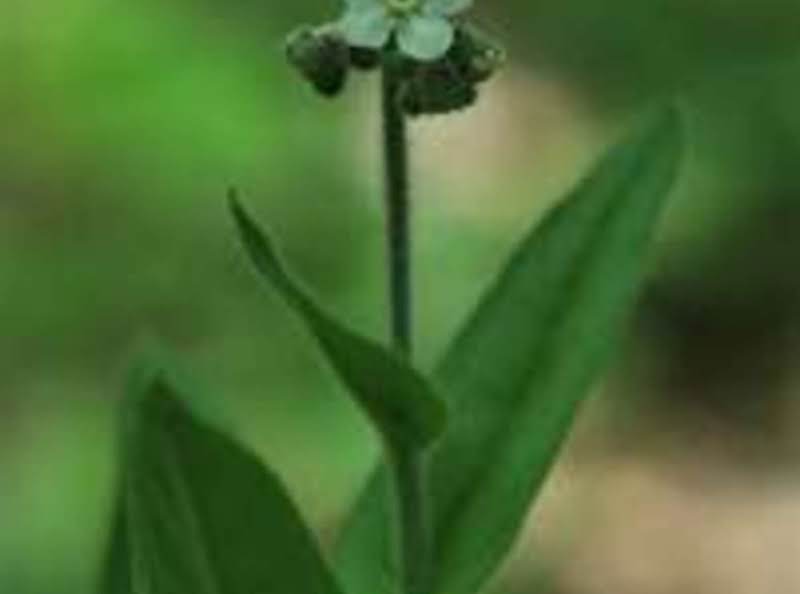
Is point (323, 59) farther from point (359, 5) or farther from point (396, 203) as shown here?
point (396, 203)

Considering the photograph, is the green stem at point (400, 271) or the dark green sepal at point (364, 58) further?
the dark green sepal at point (364, 58)

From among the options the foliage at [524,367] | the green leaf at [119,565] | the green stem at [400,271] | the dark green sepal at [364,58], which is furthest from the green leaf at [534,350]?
the dark green sepal at [364,58]

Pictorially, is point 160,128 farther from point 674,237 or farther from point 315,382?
point 674,237

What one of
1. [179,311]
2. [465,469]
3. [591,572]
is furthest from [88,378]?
[465,469]

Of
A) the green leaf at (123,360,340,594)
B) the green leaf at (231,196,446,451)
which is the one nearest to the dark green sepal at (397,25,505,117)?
the green leaf at (231,196,446,451)

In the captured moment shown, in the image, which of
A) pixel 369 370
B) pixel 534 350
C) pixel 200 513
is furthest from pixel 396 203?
pixel 534 350

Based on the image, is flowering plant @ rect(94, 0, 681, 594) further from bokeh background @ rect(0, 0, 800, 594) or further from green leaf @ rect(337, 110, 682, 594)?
bokeh background @ rect(0, 0, 800, 594)

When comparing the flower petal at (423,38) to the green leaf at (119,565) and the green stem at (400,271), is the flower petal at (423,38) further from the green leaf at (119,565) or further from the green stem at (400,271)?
the green leaf at (119,565)
